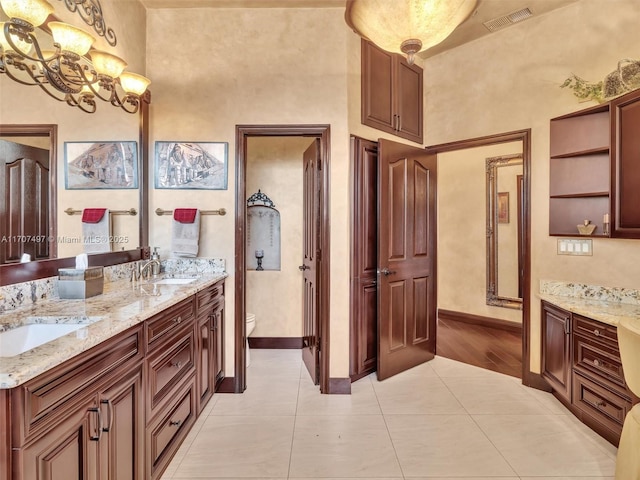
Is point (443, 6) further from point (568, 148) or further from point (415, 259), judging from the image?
point (415, 259)

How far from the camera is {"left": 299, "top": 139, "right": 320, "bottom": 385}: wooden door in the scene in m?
2.97

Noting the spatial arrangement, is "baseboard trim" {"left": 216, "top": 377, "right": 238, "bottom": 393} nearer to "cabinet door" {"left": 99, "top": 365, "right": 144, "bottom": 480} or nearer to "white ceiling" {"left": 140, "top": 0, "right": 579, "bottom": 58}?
"cabinet door" {"left": 99, "top": 365, "right": 144, "bottom": 480}

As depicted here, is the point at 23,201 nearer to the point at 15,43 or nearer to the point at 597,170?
the point at 15,43

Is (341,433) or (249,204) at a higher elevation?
(249,204)

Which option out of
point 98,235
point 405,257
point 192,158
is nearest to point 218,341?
point 98,235

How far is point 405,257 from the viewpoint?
318 centimetres

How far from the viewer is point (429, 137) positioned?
3514 mm

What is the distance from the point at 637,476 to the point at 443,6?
2.11 meters

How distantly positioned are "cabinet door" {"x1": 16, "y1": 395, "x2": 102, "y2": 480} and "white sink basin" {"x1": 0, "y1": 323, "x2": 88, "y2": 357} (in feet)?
1.20

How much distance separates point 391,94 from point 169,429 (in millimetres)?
3207

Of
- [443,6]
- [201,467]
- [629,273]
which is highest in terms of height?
[443,6]

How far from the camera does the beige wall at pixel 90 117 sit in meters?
1.69

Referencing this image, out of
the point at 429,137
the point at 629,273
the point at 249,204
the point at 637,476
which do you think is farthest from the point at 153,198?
the point at 629,273

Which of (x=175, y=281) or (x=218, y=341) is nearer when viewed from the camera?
(x=175, y=281)
